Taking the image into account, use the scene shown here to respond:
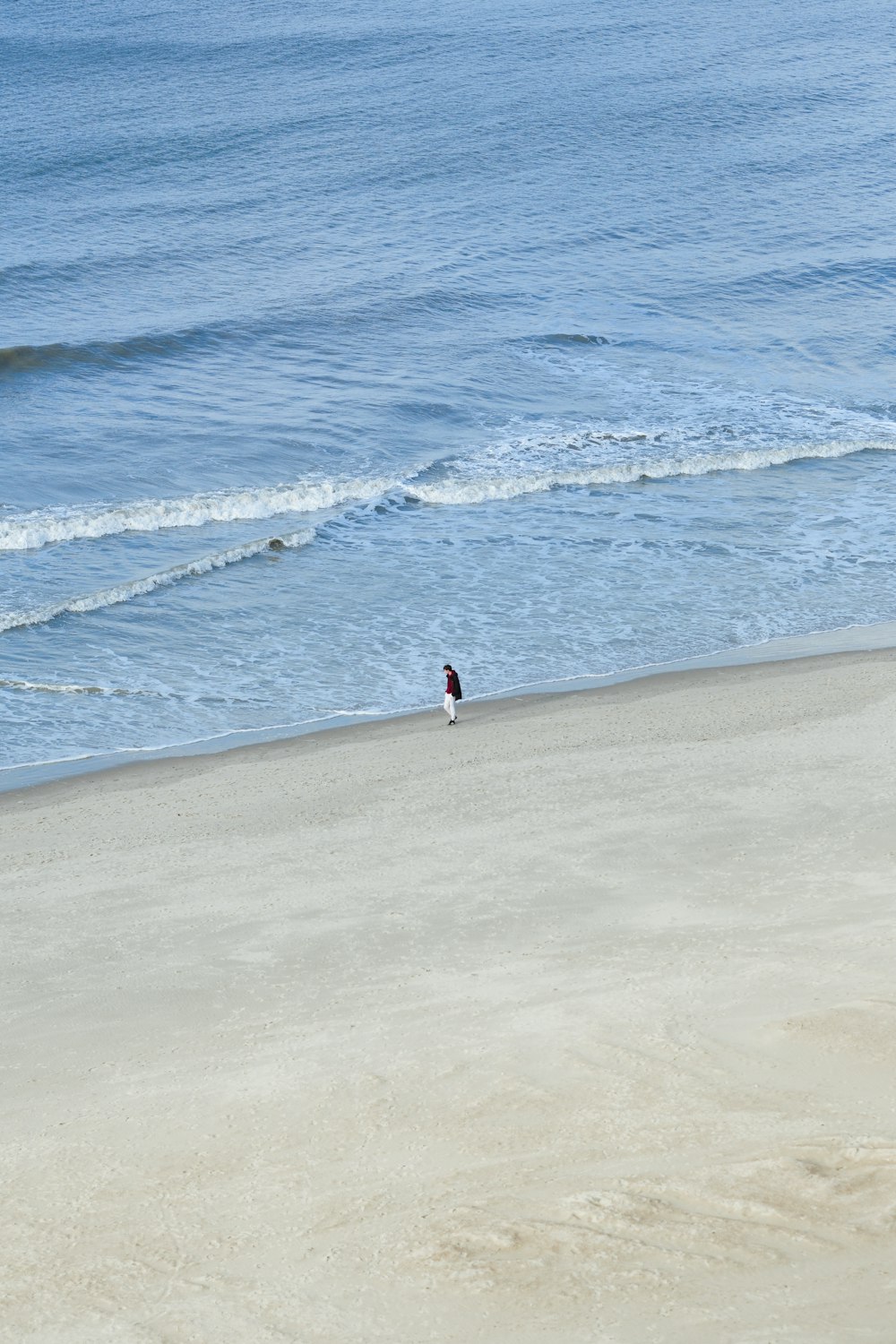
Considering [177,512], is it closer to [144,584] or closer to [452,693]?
[144,584]

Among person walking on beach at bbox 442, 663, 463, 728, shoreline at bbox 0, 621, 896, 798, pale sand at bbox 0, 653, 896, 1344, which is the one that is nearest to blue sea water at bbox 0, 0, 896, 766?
shoreline at bbox 0, 621, 896, 798

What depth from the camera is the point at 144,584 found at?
1916 cm

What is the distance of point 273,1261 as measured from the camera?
21.2 ft

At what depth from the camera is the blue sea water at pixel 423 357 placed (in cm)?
1791

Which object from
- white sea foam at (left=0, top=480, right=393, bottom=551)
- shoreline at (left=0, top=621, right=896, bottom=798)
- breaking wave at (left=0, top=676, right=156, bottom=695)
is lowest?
shoreline at (left=0, top=621, right=896, bottom=798)

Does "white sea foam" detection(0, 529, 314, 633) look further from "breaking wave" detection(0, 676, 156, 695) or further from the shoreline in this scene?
the shoreline

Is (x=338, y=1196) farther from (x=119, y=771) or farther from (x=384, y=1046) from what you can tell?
(x=119, y=771)

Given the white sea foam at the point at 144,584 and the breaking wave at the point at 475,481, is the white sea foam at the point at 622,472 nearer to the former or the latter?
the breaking wave at the point at 475,481

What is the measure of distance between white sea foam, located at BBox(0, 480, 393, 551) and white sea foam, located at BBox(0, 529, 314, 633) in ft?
4.57

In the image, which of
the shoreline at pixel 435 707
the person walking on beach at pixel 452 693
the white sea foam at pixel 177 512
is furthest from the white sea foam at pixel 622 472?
the person walking on beach at pixel 452 693

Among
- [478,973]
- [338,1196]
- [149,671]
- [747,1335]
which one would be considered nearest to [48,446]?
[149,671]

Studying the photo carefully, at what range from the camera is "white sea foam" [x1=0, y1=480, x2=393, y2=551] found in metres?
21.0

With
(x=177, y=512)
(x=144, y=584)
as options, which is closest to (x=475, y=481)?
(x=177, y=512)

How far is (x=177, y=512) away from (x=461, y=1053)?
50.3 ft
